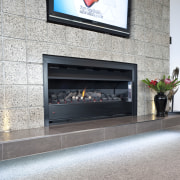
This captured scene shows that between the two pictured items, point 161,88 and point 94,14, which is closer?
point 94,14

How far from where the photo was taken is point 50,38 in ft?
6.78

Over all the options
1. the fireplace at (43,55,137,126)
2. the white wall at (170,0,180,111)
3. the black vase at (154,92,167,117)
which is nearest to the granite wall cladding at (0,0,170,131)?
the fireplace at (43,55,137,126)

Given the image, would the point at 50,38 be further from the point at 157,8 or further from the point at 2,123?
the point at 157,8

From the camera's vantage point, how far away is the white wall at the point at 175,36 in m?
3.81

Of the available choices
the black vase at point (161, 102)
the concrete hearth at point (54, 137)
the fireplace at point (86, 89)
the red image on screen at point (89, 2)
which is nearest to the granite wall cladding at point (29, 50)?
the fireplace at point (86, 89)

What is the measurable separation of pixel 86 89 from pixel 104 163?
4.27 ft

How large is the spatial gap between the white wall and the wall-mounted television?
1.46 metres

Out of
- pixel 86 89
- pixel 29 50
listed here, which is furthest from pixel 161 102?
pixel 29 50

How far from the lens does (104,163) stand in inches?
65.6

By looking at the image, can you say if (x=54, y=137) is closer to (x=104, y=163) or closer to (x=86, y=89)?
(x=104, y=163)

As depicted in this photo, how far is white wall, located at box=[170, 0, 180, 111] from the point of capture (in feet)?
12.5

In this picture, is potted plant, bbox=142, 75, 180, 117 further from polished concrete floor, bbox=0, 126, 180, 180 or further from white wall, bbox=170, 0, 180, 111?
white wall, bbox=170, 0, 180, 111

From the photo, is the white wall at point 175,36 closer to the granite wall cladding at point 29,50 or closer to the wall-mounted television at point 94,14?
the wall-mounted television at point 94,14

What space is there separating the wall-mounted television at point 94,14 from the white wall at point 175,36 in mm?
1463
